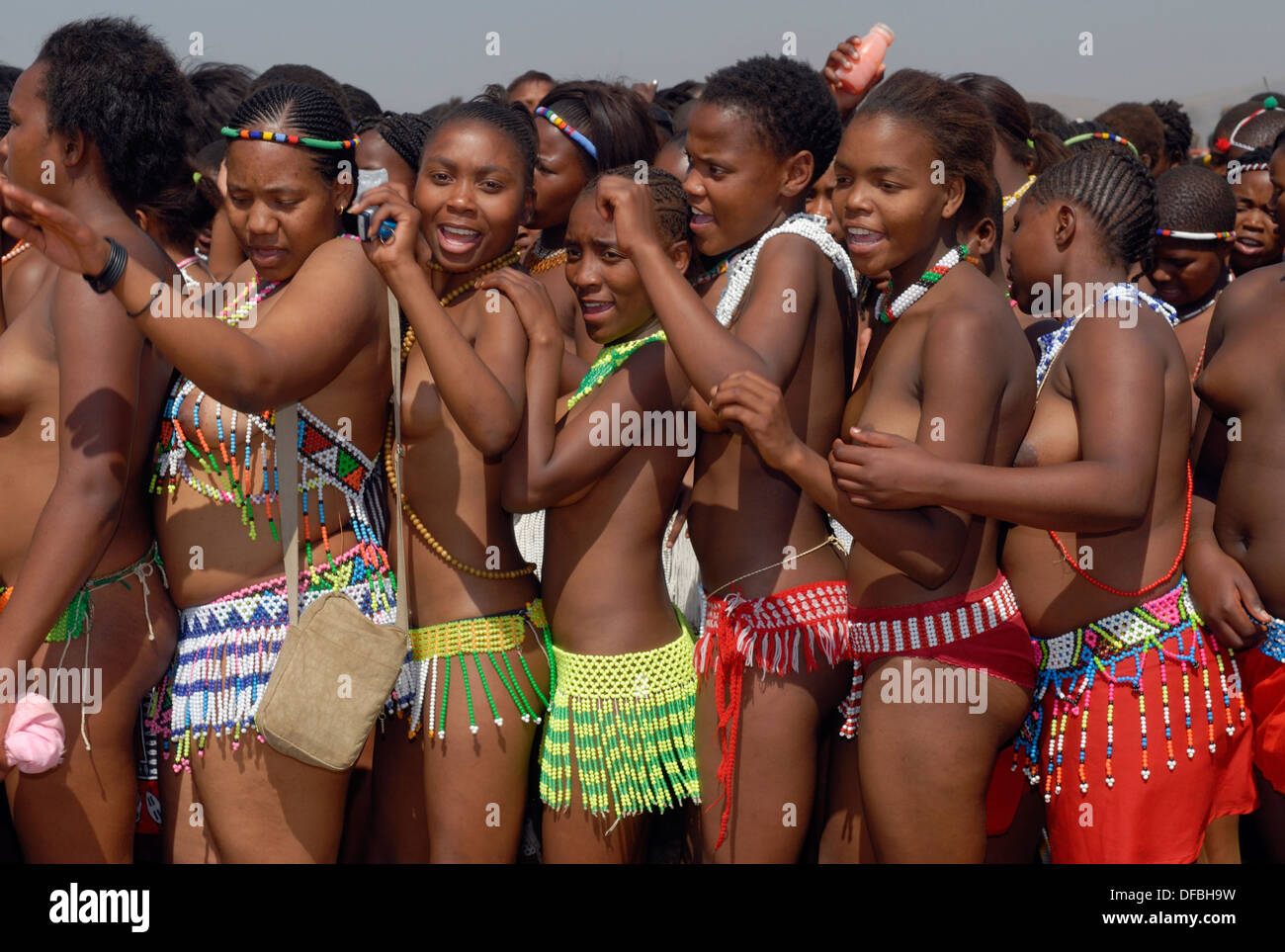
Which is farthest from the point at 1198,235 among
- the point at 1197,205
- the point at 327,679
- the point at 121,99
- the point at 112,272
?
the point at 112,272

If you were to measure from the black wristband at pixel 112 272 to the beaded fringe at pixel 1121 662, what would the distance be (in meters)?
2.20

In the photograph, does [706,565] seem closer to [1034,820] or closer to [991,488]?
[991,488]

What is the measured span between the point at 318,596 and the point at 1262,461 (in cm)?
228

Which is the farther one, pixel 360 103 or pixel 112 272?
pixel 360 103

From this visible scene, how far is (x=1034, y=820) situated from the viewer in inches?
134

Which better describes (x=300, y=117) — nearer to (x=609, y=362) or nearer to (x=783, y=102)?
(x=609, y=362)

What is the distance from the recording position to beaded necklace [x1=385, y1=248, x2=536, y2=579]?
3076 mm

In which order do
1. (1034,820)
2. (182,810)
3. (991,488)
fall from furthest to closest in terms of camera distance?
(1034,820) < (182,810) < (991,488)

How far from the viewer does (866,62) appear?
215 inches

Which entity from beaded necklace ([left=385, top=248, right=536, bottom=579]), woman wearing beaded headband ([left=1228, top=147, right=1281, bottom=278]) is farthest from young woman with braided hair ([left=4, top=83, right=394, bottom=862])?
woman wearing beaded headband ([left=1228, top=147, right=1281, bottom=278])

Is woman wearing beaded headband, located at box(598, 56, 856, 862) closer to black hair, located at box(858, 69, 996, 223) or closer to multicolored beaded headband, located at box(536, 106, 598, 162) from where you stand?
black hair, located at box(858, 69, 996, 223)

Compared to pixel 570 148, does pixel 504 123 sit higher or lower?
lower

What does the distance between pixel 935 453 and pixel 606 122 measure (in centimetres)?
262
